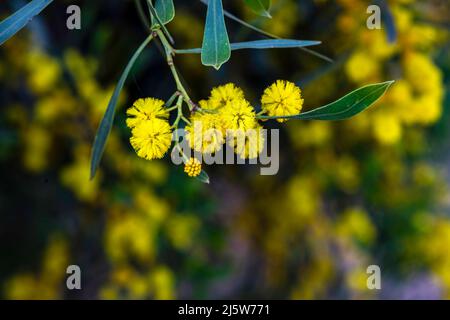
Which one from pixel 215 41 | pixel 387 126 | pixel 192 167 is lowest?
pixel 192 167

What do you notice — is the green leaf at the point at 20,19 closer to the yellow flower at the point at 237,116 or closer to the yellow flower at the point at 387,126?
the yellow flower at the point at 237,116

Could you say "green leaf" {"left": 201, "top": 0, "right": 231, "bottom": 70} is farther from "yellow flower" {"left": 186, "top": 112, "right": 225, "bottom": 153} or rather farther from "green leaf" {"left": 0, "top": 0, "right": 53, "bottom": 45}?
"green leaf" {"left": 0, "top": 0, "right": 53, "bottom": 45}

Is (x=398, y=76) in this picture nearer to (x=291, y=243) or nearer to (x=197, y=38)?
(x=197, y=38)

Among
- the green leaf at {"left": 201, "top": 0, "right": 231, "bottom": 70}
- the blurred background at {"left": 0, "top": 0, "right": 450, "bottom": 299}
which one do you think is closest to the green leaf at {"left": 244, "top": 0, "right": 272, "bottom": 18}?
the green leaf at {"left": 201, "top": 0, "right": 231, "bottom": 70}

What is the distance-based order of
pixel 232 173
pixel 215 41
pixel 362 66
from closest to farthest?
pixel 215 41 < pixel 362 66 < pixel 232 173

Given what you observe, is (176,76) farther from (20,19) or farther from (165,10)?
(20,19)

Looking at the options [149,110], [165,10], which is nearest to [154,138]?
[149,110]

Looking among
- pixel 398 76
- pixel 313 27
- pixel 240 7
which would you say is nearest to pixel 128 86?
Answer: pixel 240 7
